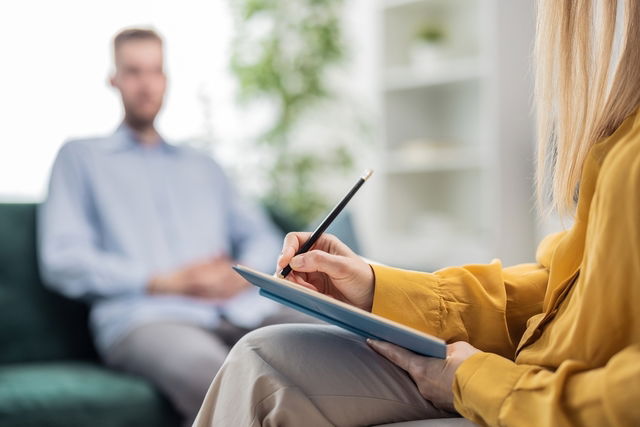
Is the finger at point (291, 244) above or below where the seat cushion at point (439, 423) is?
above

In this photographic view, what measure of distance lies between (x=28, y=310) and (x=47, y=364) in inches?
Answer: 6.2

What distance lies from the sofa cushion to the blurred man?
0.20ft

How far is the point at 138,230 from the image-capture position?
2.20m

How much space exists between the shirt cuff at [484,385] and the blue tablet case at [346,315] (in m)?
0.04

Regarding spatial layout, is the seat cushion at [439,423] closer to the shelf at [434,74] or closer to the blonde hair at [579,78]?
the blonde hair at [579,78]

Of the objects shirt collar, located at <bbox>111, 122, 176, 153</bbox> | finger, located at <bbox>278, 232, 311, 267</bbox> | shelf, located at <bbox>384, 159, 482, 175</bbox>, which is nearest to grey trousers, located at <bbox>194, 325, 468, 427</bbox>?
finger, located at <bbox>278, 232, 311, 267</bbox>

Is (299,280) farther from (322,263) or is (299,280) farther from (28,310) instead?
(28,310)

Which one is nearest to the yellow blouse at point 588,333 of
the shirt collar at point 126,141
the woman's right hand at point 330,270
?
the woman's right hand at point 330,270

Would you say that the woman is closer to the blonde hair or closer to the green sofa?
the blonde hair

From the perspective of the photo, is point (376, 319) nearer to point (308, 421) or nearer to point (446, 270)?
point (308, 421)

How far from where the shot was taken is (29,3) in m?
3.23

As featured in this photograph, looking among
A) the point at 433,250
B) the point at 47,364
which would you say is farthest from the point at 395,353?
the point at 433,250

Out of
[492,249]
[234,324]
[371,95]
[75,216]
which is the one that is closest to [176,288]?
[234,324]

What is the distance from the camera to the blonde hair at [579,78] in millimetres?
897
